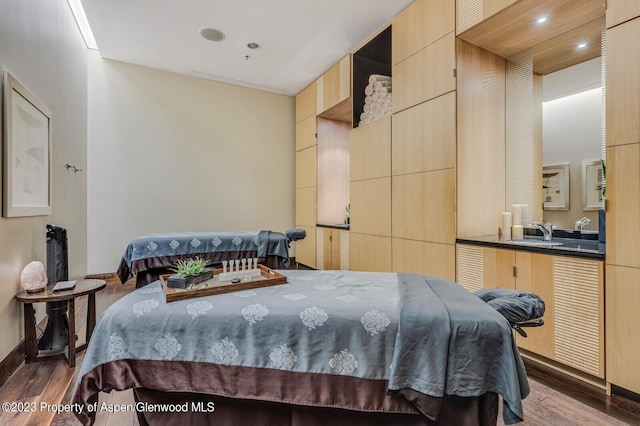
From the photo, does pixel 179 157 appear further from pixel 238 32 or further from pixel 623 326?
pixel 623 326

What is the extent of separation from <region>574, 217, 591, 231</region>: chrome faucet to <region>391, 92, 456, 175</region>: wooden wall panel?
110 centimetres

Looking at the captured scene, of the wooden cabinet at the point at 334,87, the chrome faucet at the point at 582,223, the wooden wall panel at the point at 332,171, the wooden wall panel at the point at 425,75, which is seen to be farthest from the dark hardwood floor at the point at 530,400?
the wooden cabinet at the point at 334,87

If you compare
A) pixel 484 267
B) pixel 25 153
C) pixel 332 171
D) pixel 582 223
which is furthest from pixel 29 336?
pixel 582 223

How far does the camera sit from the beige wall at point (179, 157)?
14.1 feet

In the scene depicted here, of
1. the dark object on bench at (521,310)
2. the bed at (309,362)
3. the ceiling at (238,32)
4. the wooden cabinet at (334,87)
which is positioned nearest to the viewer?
the bed at (309,362)

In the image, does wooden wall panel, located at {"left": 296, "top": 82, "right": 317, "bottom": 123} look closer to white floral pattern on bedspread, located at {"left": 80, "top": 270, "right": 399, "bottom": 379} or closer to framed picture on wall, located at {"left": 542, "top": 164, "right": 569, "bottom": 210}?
framed picture on wall, located at {"left": 542, "top": 164, "right": 569, "bottom": 210}

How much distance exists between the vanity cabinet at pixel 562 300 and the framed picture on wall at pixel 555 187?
0.84 meters

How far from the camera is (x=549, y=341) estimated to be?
2068mm

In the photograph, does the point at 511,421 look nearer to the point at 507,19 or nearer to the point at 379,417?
the point at 379,417

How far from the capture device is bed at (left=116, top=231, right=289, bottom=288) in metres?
3.41

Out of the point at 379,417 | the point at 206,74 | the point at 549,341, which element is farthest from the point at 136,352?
the point at 206,74

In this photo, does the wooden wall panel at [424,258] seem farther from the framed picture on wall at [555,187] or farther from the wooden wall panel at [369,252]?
the framed picture on wall at [555,187]

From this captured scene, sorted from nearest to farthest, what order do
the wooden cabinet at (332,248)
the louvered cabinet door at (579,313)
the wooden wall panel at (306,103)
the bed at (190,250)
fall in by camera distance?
the louvered cabinet door at (579,313)
the bed at (190,250)
the wooden cabinet at (332,248)
the wooden wall panel at (306,103)

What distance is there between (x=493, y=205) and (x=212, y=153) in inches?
166
